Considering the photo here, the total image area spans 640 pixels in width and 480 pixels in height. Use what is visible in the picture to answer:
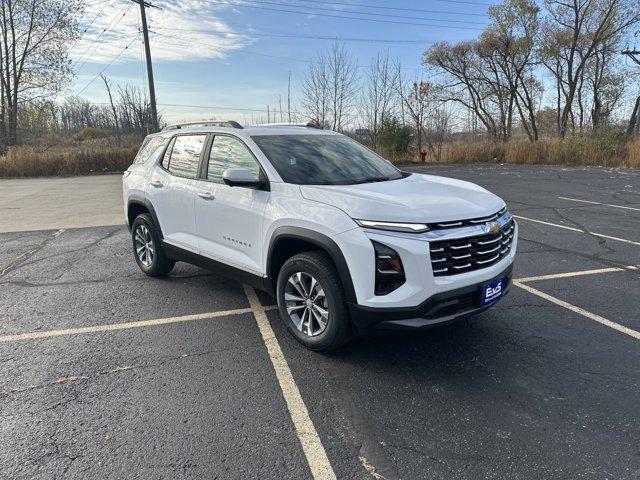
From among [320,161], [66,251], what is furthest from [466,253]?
[66,251]

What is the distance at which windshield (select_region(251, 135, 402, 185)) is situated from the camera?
154 inches

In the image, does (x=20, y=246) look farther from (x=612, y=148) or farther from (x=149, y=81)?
(x=612, y=148)

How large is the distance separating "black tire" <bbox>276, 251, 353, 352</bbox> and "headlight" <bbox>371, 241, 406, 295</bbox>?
1.12ft

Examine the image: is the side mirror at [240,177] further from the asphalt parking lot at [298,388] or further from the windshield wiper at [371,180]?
the asphalt parking lot at [298,388]

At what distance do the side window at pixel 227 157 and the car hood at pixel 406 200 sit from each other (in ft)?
2.42

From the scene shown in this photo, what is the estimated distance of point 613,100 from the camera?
37.6m

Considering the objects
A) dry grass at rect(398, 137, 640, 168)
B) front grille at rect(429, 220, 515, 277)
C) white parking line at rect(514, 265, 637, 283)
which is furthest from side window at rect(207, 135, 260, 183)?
dry grass at rect(398, 137, 640, 168)

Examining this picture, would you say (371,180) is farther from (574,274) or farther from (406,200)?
(574,274)

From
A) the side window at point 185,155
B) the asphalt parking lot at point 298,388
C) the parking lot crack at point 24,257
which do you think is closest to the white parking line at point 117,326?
the asphalt parking lot at point 298,388

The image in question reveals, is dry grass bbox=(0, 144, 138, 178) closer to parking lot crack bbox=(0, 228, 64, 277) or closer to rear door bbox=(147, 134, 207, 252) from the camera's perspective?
parking lot crack bbox=(0, 228, 64, 277)

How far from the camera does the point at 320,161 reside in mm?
4184

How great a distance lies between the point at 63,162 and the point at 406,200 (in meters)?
25.6

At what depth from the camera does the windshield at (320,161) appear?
12.8 ft

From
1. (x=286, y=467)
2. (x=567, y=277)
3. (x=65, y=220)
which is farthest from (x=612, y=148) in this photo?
(x=286, y=467)
